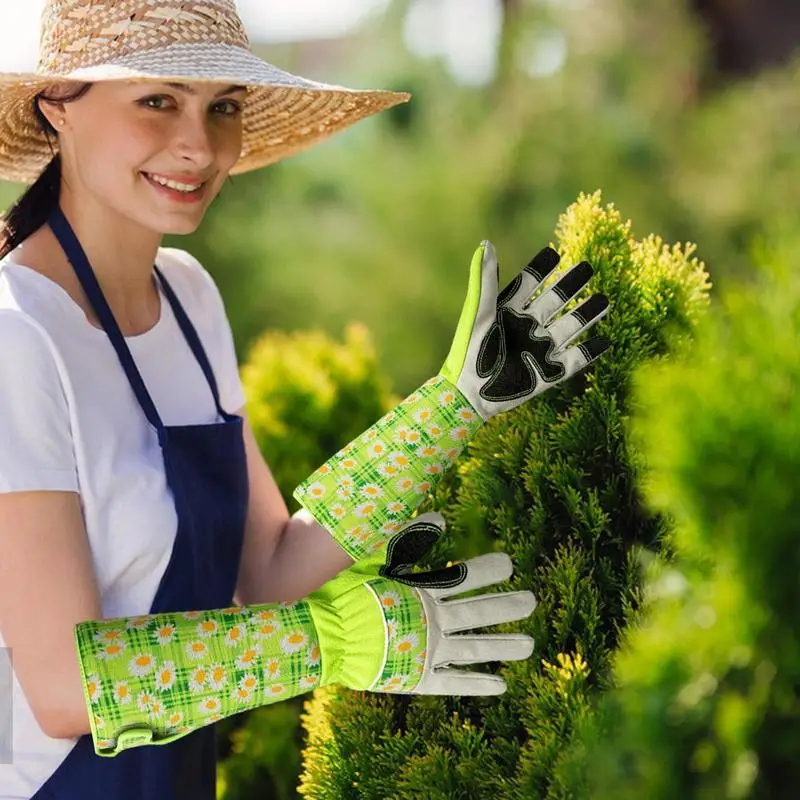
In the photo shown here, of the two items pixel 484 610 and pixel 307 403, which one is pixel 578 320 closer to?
pixel 484 610

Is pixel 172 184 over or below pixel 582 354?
over

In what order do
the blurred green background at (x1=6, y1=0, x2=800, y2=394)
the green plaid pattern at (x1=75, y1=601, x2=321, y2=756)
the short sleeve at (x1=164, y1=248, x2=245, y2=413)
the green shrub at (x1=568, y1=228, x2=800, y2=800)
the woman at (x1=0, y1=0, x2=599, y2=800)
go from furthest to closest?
the blurred green background at (x1=6, y1=0, x2=800, y2=394) → the short sleeve at (x1=164, y1=248, x2=245, y2=413) → the woman at (x1=0, y1=0, x2=599, y2=800) → the green plaid pattern at (x1=75, y1=601, x2=321, y2=756) → the green shrub at (x1=568, y1=228, x2=800, y2=800)

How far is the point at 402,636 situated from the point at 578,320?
0.43 meters

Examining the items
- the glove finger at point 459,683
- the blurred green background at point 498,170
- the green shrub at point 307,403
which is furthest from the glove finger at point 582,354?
the blurred green background at point 498,170

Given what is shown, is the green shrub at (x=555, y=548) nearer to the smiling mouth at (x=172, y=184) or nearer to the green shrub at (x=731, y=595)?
the green shrub at (x=731, y=595)

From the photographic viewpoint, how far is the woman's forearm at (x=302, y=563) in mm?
1610

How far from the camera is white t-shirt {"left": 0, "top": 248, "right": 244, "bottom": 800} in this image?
129 centimetres

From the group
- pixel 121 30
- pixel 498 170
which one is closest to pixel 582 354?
pixel 121 30

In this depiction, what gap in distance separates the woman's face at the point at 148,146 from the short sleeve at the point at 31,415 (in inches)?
10.0

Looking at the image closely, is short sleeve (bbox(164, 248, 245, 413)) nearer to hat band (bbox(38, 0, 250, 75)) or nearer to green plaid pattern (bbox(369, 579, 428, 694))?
hat band (bbox(38, 0, 250, 75))

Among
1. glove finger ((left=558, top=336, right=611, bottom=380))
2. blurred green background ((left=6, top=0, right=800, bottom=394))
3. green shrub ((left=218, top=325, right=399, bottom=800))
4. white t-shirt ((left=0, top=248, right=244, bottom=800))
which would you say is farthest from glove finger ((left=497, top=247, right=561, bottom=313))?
blurred green background ((left=6, top=0, right=800, bottom=394))

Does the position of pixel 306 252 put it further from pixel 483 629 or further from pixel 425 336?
pixel 483 629

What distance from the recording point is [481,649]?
1.22m

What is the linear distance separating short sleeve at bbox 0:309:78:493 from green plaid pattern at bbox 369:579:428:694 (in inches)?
16.4
